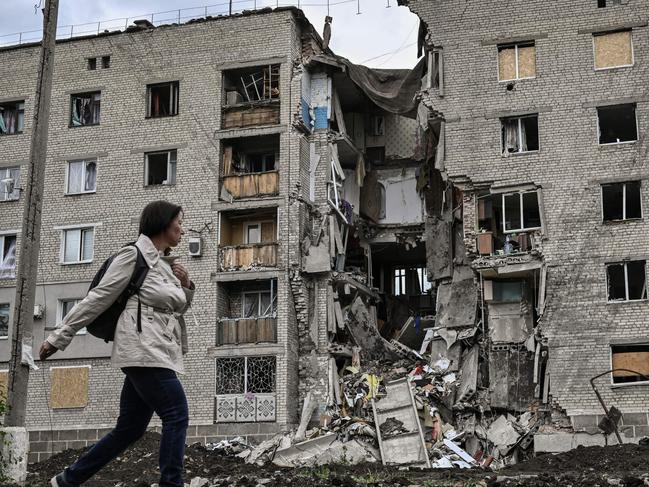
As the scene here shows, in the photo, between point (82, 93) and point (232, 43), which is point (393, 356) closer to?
point (232, 43)

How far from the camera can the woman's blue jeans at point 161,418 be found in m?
6.89

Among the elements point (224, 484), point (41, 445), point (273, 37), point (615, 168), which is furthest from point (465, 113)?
point (224, 484)

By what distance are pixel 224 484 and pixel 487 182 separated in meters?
22.1

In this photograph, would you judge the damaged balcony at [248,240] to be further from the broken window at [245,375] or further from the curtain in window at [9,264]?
the curtain in window at [9,264]

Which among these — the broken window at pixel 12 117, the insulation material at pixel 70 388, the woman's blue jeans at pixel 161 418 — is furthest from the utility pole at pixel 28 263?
the broken window at pixel 12 117

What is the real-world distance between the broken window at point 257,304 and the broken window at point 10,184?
10.5 m

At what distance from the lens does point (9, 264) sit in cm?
3834

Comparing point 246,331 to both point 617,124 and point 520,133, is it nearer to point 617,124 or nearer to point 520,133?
point 520,133

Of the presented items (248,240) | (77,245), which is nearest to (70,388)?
(77,245)

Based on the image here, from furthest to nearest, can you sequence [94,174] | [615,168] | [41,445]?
[94,174]
[41,445]
[615,168]

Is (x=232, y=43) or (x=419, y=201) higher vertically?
(x=232, y=43)

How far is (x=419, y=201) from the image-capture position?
4047 cm

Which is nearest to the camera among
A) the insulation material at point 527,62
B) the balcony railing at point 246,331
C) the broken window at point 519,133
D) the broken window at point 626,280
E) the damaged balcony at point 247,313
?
the broken window at point 626,280

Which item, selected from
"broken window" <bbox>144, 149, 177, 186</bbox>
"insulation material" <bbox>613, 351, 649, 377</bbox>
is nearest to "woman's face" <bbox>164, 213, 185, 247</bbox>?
"insulation material" <bbox>613, 351, 649, 377</bbox>
